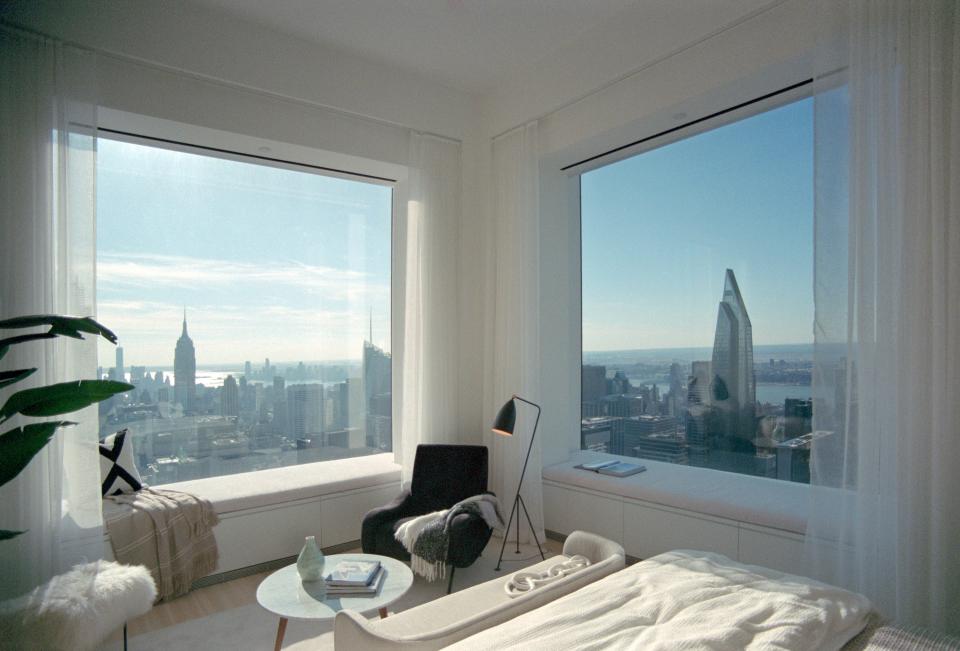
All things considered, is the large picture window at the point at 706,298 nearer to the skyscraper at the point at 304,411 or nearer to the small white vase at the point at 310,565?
the skyscraper at the point at 304,411

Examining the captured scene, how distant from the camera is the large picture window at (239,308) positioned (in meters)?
3.95

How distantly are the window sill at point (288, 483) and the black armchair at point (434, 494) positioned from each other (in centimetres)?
40

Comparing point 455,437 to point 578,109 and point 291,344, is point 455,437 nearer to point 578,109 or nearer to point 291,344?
point 291,344

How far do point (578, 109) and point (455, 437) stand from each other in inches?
105

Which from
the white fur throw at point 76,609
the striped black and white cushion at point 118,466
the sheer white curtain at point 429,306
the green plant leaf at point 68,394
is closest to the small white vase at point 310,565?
the white fur throw at point 76,609

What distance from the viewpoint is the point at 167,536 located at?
338cm

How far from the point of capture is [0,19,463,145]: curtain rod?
3.13 metres

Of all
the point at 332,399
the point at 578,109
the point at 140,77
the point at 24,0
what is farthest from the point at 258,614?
the point at 578,109

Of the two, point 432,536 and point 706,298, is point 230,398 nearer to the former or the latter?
point 432,536

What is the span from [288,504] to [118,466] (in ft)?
3.48

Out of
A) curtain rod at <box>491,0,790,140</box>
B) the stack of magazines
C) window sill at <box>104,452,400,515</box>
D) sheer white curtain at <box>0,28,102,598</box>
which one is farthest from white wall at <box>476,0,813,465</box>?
sheer white curtain at <box>0,28,102,598</box>

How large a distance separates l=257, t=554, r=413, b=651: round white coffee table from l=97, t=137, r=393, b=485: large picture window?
1.71 m

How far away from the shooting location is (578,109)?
421 cm

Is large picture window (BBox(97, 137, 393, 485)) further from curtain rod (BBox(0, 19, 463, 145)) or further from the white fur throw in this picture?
the white fur throw
